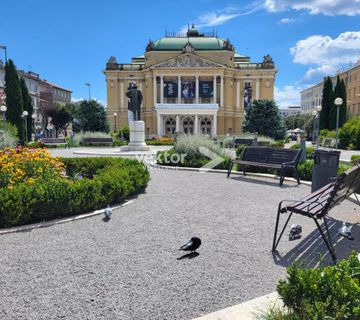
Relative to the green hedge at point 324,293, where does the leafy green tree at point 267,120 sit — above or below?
above

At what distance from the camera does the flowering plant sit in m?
6.36

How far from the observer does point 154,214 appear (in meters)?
5.91

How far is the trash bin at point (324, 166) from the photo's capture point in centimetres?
709

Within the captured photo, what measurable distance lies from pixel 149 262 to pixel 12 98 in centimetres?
3216

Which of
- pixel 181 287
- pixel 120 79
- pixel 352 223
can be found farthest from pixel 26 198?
pixel 120 79

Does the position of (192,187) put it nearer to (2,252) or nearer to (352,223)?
(352,223)

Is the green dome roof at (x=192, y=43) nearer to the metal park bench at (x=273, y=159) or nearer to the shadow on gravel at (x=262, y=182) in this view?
the metal park bench at (x=273, y=159)

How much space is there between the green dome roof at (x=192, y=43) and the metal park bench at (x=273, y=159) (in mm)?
56718

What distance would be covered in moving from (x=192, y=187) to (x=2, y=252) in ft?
16.9

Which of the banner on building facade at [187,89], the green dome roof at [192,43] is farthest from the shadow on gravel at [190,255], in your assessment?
the green dome roof at [192,43]

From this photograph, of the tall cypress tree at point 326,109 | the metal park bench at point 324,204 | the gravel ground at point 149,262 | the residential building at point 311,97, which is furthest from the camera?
the residential building at point 311,97

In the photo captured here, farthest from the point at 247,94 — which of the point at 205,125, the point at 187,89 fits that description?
the point at 187,89

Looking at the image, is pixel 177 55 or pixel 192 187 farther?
pixel 177 55

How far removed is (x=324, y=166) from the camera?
7.21m
